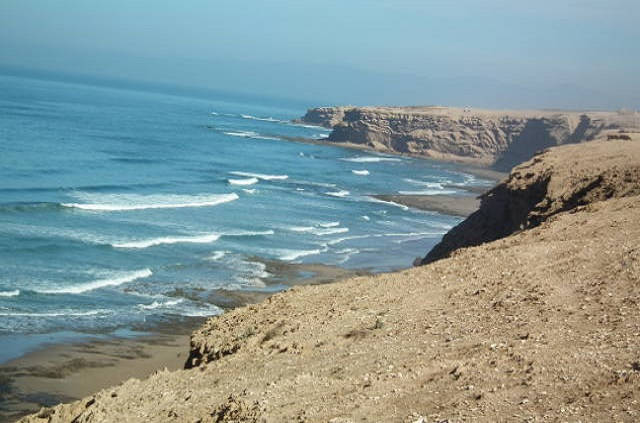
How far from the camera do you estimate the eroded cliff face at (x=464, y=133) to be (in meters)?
111

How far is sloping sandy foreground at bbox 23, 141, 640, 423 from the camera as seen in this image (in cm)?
893

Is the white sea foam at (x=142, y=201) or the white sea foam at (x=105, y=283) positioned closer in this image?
the white sea foam at (x=105, y=283)

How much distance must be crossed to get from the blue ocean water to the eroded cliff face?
27214mm

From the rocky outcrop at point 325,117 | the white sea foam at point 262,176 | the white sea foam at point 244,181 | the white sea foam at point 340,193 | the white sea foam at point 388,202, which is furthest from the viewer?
the rocky outcrop at point 325,117

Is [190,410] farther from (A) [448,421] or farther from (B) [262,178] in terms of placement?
(B) [262,178]

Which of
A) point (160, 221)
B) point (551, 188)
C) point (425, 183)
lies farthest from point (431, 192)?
point (551, 188)

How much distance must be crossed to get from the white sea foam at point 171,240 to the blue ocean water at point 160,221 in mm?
90

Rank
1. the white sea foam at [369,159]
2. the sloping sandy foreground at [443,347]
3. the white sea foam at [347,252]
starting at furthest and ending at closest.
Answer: the white sea foam at [369,159] → the white sea foam at [347,252] → the sloping sandy foreground at [443,347]

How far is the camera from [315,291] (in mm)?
15578

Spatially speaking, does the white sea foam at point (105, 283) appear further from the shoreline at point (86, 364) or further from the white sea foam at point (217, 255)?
the shoreline at point (86, 364)

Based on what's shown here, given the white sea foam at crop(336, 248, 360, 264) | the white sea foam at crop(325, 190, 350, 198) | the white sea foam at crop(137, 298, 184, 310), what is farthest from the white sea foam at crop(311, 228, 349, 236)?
the white sea foam at crop(137, 298, 184, 310)

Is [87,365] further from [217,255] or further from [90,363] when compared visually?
[217,255]

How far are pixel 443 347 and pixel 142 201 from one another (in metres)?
37.2

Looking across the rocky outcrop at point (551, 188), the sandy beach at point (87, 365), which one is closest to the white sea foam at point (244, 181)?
the sandy beach at point (87, 365)
